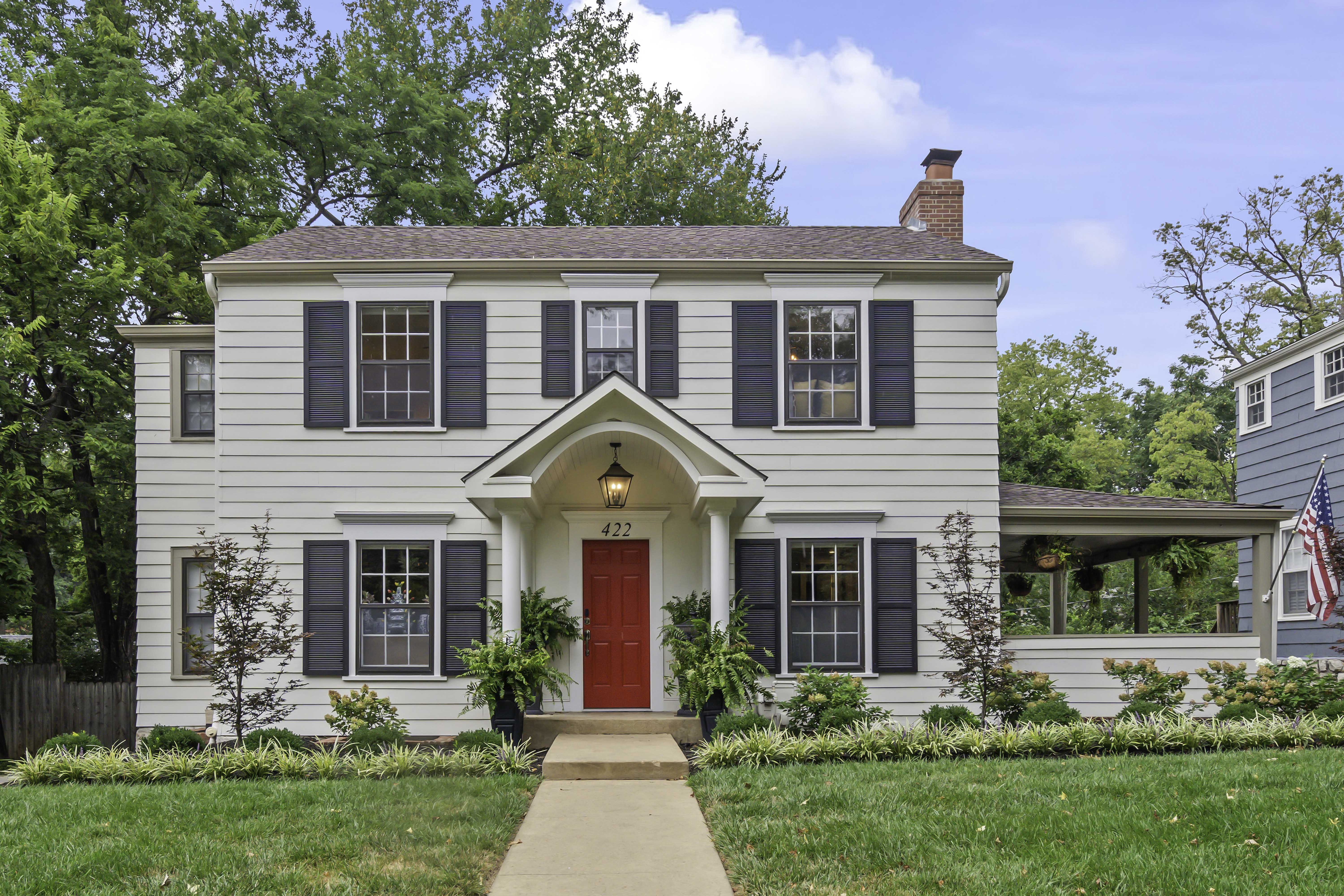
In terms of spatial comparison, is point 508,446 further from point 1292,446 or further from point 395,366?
point 1292,446

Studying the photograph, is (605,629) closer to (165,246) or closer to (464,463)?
(464,463)

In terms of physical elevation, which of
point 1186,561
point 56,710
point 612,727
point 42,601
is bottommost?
point 56,710

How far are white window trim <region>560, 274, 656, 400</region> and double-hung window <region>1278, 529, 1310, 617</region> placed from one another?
1068 centimetres

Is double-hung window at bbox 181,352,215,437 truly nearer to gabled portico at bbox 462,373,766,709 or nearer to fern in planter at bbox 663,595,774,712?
gabled portico at bbox 462,373,766,709

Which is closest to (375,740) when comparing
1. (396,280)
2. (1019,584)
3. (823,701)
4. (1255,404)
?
(823,701)

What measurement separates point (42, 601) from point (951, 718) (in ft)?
44.5

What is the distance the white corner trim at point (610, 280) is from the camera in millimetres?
11695

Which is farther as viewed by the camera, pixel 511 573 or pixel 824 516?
pixel 824 516

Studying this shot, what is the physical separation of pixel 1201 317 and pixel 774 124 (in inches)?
483

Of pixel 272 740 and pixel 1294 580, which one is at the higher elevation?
pixel 1294 580

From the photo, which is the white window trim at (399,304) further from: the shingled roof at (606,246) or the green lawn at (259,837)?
the green lawn at (259,837)

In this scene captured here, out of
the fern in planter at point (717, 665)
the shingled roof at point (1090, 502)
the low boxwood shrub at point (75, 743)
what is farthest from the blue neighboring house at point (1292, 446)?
the low boxwood shrub at point (75, 743)

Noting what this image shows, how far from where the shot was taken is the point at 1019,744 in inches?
344

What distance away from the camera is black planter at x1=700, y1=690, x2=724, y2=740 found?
32.6ft
